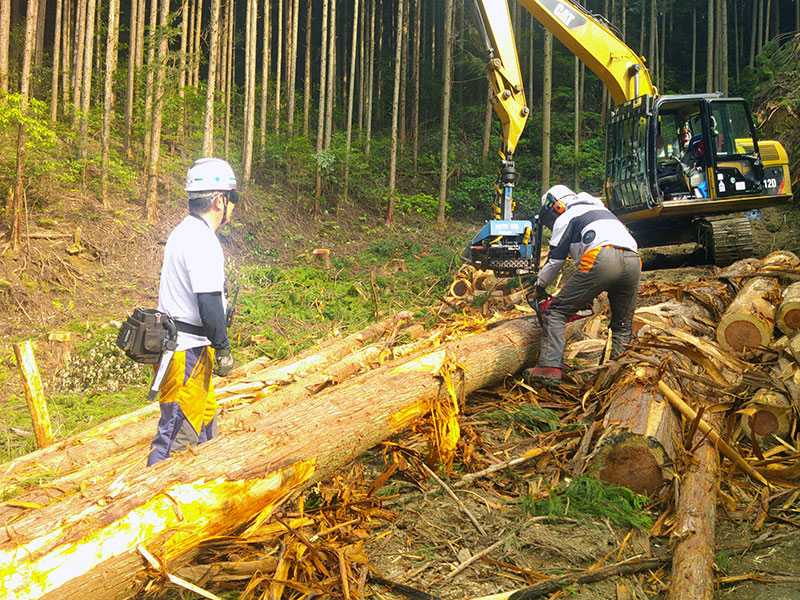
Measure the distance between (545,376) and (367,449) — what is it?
76.3 inches

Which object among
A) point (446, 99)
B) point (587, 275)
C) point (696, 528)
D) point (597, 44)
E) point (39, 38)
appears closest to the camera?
point (696, 528)

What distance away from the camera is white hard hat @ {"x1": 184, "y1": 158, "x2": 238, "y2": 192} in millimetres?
3762

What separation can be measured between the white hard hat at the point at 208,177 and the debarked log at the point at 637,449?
304 cm

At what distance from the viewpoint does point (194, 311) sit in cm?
374

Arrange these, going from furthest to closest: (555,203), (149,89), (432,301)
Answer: (149,89) → (432,301) → (555,203)

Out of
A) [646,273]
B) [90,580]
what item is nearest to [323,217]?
[646,273]

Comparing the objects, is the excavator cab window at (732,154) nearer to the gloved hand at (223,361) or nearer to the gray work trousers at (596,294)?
the gray work trousers at (596,294)

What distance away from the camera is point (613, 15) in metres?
28.7

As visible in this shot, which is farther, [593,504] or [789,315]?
[789,315]

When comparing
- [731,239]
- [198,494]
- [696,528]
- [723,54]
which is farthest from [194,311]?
[723,54]

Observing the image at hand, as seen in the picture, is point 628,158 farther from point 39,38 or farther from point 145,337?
point 39,38

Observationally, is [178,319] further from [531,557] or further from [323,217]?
[323,217]

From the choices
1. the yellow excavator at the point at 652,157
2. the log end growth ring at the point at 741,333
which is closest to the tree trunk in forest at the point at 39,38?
the yellow excavator at the point at 652,157

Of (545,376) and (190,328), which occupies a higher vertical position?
(190,328)
